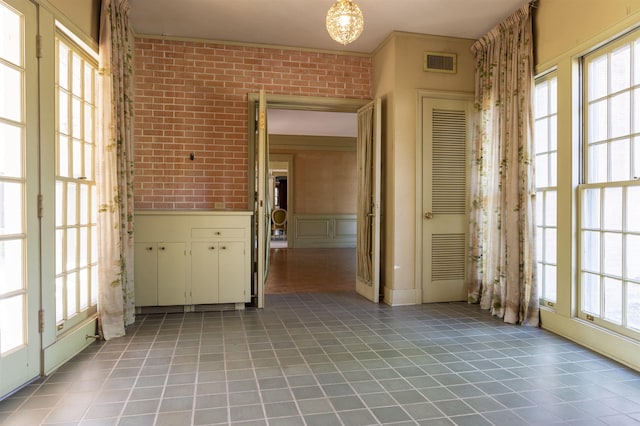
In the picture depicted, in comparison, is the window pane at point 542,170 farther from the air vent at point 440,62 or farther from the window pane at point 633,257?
the air vent at point 440,62

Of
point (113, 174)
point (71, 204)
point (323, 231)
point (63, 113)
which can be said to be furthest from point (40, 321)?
point (323, 231)

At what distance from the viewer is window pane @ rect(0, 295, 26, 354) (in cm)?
229

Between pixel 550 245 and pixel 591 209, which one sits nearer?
pixel 591 209

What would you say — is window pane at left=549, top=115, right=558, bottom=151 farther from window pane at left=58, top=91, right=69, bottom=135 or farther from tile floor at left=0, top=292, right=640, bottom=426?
window pane at left=58, top=91, right=69, bottom=135

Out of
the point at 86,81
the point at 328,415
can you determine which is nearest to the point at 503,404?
the point at 328,415

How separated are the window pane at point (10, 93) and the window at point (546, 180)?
4.05 meters

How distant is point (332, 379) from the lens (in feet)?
8.50

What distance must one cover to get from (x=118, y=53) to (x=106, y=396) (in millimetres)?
2834

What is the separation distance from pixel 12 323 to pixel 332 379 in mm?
1939

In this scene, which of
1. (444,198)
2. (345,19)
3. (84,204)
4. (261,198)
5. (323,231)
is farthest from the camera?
(323,231)

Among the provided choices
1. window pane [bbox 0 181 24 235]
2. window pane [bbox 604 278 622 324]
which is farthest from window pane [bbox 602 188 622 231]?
window pane [bbox 0 181 24 235]

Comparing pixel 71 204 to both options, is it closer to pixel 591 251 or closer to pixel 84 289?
pixel 84 289

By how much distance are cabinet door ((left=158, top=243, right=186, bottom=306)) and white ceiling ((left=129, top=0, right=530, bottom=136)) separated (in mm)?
2368

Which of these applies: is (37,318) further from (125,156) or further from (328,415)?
(328,415)
